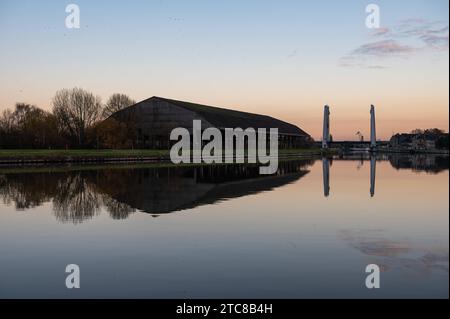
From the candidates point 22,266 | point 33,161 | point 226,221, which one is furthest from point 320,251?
point 33,161

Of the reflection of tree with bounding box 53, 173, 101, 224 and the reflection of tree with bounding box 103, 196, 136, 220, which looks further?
the reflection of tree with bounding box 103, 196, 136, 220

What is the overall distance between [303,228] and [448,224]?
15.5 feet

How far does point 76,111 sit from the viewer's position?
87875mm

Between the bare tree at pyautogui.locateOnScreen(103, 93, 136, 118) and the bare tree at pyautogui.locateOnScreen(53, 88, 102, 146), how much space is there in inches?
72.5

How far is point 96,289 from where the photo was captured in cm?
854

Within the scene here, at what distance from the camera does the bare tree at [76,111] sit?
86250 mm

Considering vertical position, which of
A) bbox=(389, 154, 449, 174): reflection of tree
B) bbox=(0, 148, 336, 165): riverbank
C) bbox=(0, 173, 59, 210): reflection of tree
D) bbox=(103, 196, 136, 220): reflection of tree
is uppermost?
bbox=(0, 148, 336, 165): riverbank

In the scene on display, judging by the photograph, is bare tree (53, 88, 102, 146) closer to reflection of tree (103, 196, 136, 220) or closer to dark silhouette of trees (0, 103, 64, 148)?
dark silhouette of trees (0, 103, 64, 148)

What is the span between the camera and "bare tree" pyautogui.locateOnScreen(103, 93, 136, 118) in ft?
303

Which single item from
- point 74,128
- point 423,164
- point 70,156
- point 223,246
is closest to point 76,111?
point 74,128

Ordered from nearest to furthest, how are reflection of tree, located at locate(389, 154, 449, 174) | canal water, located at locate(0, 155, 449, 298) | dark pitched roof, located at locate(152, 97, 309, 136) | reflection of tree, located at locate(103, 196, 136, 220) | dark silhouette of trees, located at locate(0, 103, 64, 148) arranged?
canal water, located at locate(0, 155, 449, 298) < reflection of tree, located at locate(103, 196, 136, 220) < reflection of tree, located at locate(389, 154, 449, 174) < dark silhouette of trees, located at locate(0, 103, 64, 148) < dark pitched roof, located at locate(152, 97, 309, 136)

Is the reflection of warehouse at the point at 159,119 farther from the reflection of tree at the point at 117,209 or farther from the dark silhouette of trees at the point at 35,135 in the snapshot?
the reflection of tree at the point at 117,209

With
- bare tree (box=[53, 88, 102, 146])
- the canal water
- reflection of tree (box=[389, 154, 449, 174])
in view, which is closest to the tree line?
bare tree (box=[53, 88, 102, 146])

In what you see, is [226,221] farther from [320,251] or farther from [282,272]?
[282,272]
